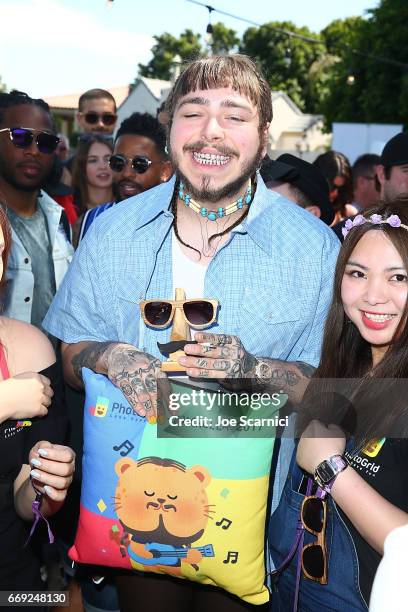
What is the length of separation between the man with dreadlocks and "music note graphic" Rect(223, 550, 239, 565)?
0.27 m

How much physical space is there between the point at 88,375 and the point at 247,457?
→ 1.88ft

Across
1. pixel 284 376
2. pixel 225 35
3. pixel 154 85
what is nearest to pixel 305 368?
pixel 284 376

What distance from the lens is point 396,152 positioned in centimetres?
484

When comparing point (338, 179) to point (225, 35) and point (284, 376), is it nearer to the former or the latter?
point (284, 376)

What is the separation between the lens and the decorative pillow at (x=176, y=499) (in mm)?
2266

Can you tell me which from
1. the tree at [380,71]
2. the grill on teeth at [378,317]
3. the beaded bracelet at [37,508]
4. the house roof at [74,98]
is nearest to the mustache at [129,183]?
the grill on teeth at [378,317]

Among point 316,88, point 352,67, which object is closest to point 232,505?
point 352,67

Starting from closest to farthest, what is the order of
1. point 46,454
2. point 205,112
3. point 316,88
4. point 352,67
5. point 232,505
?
point 46,454
point 232,505
point 205,112
point 352,67
point 316,88

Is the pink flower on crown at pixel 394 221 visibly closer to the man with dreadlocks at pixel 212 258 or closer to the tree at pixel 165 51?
the man with dreadlocks at pixel 212 258

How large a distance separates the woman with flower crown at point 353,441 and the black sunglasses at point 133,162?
2639mm

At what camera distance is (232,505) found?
7.46ft

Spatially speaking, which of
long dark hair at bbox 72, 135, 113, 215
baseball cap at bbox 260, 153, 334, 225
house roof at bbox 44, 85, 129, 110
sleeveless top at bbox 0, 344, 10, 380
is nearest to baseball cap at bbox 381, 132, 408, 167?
baseball cap at bbox 260, 153, 334, 225

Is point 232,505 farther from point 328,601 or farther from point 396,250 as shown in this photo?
point 396,250

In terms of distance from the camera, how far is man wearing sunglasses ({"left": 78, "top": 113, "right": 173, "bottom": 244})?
16.1 feet
